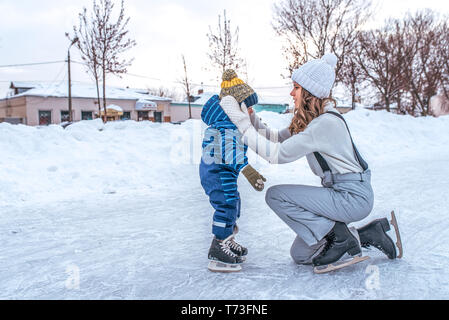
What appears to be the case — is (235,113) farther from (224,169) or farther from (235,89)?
(224,169)

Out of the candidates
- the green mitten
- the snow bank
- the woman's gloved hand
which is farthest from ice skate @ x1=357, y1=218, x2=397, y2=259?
the snow bank

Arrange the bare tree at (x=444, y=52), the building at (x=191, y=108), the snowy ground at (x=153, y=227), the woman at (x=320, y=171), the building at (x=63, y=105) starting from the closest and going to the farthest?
the snowy ground at (x=153, y=227), the woman at (x=320, y=171), the bare tree at (x=444, y=52), the building at (x=63, y=105), the building at (x=191, y=108)

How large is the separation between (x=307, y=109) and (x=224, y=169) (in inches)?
24.7

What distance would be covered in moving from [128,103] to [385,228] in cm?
3867

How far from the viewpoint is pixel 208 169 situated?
2436 millimetres

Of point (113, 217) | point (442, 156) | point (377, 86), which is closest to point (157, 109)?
point (377, 86)

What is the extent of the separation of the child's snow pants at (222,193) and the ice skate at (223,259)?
0.19ft

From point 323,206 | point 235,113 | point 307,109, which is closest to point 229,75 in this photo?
point 235,113

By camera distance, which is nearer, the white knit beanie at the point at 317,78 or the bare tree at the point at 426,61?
the white knit beanie at the point at 317,78

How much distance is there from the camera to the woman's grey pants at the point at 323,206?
2303 mm

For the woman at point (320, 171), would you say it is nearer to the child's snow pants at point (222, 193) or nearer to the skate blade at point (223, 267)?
the child's snow pants at point (222, 193)

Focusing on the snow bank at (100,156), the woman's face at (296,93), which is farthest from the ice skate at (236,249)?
the snow bank at (100,156)

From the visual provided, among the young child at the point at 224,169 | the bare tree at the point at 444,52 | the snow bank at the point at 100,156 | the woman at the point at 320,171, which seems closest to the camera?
the woman at the point at 320,171

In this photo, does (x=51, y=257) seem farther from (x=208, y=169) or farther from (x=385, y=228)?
(x=385, y=228)
